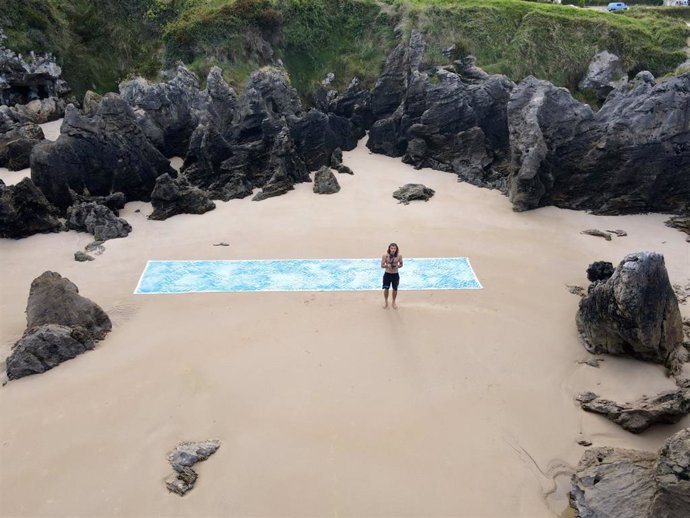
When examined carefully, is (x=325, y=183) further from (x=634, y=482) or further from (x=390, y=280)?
(x=634, y=482)

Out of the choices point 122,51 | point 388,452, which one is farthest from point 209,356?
point 122,51

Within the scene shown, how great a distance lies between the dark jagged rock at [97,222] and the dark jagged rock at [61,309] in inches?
209

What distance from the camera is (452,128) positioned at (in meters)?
24.2

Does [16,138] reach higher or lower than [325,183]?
higher

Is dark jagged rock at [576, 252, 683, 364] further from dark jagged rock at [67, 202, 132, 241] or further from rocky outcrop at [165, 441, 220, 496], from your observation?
dark jagged rock at [67, 202, 132, 241]

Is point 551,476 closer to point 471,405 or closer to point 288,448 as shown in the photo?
point 471,405

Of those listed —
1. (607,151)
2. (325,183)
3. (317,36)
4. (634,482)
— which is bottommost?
(325,183)

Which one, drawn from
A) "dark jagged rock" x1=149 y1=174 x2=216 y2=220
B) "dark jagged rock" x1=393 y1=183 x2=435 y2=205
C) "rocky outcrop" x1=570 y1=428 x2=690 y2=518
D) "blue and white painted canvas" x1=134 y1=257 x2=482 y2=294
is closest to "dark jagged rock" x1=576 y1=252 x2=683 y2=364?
"rocky outcrop" x1=570 y1=428 x2=690 y2=518

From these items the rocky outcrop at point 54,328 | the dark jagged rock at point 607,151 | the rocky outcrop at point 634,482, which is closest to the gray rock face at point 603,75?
the dark jagged rock at point 607,151

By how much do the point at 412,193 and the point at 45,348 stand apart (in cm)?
1350

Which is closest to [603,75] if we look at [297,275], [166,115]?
[166,115]

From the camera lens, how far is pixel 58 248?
55.8 feet

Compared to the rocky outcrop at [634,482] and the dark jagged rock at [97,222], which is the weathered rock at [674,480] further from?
the dark jagged rock at [97,222]

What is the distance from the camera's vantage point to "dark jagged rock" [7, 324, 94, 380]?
434 inches
